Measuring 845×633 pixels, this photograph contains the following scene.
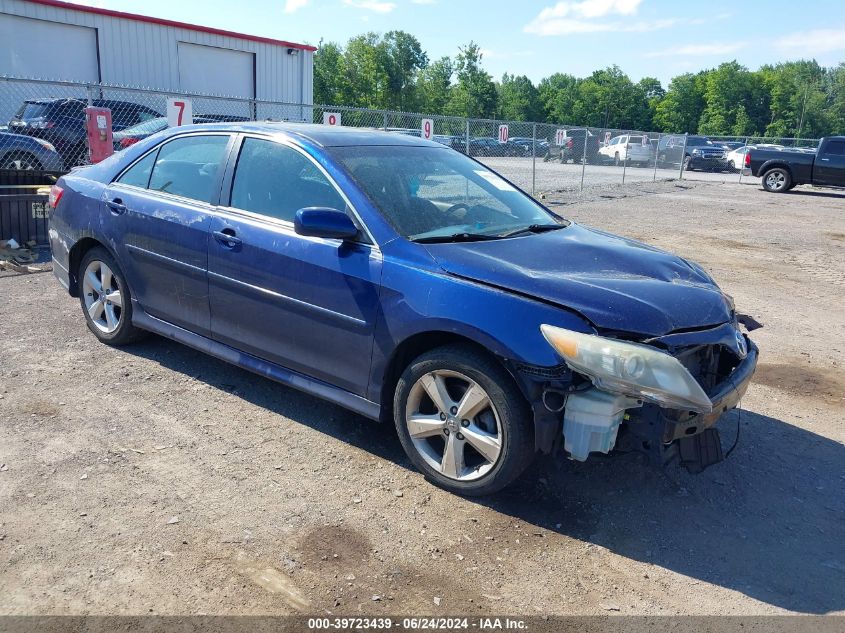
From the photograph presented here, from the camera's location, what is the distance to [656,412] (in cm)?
310

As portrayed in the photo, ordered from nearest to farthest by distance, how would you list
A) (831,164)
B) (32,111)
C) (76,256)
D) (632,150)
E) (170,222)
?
(170,222), (76,256), (32,111), (831,164), (632,150)

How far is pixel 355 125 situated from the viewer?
59.9ft

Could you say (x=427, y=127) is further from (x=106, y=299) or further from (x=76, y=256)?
(x=106, y=299)

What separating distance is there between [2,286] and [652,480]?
6.51 meters

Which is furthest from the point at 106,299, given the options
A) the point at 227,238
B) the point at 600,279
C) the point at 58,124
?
the point at 58,124

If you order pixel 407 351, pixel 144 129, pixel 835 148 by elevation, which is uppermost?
pixel 835 148

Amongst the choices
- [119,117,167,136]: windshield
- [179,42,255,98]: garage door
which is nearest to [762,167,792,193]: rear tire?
[119,117,167,136]: windshield

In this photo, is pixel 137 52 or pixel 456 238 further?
pixel 137 52

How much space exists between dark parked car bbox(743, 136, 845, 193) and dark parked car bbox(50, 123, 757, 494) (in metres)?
21.0

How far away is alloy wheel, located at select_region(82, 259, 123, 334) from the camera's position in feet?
17.0

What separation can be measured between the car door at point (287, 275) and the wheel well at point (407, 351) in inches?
5.0

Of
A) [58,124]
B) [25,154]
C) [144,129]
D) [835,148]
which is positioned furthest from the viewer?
[835,148]

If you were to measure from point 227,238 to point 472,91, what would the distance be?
69498mm

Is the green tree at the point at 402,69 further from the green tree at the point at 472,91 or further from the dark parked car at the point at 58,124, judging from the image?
the dark parked car at the point at 58,124
